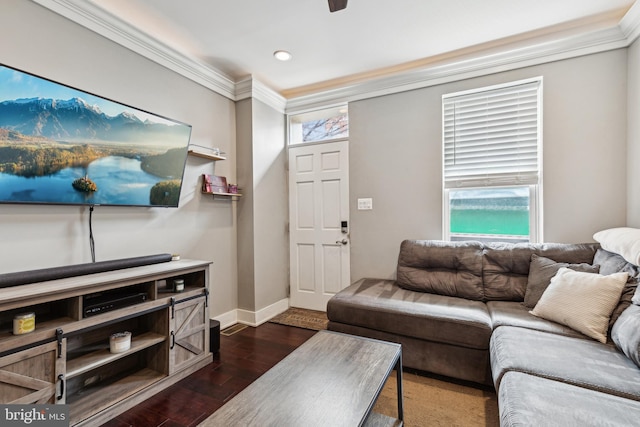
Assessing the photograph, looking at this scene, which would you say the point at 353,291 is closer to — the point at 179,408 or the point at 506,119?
the point at 179,408

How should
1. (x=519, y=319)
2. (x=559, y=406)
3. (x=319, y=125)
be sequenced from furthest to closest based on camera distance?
(x=319, y=125)
(x=519, y=319)
(x=559, y=406)

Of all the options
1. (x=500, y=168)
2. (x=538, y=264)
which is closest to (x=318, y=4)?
(x=500, y=168)

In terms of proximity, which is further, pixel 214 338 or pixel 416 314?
pixel 214 338

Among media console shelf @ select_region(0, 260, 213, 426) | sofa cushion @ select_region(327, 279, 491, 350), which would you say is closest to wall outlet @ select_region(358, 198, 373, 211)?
sofa cushion @ select_region(327, 279, 491, 350)

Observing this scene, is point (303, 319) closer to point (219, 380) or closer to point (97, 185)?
point (219, 380)

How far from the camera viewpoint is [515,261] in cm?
242

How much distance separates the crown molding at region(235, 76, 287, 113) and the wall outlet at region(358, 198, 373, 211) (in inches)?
64.0

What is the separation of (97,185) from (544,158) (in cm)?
362

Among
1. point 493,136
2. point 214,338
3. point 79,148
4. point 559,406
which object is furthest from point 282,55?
point 559,406

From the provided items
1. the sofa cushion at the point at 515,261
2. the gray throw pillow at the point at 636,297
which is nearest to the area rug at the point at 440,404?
the sofa cushion at the point at 515,261

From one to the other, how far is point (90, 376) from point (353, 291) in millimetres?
2030

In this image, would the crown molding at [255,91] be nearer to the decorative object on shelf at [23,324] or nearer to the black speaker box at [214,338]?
the black speaker box at [214,338]

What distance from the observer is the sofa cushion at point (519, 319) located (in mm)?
1781

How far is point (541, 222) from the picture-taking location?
2631 millimetres
